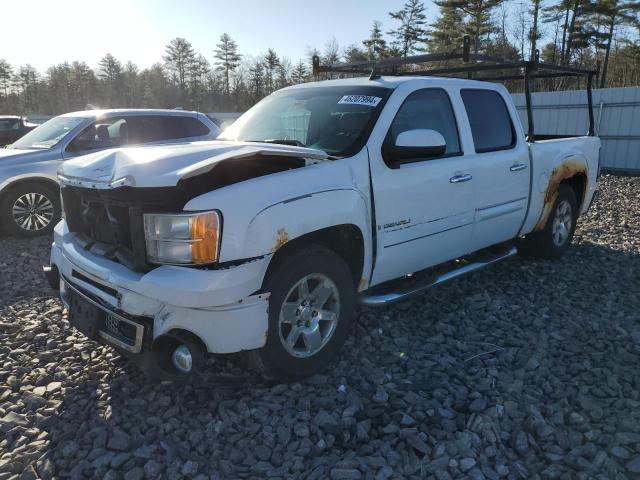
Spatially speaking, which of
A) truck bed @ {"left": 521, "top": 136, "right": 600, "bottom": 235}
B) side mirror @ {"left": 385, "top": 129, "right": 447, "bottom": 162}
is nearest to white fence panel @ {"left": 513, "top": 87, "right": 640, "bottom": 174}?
truck bed @ {"left": 521, "top": 136, "right": 600, "bottom": 235}

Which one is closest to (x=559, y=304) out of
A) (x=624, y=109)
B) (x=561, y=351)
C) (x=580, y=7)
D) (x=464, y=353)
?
(x=561, y=351)

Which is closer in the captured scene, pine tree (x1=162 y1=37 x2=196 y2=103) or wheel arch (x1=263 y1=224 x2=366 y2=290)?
wheel arch (x1=263 y1=224 x2=366 y2=290)

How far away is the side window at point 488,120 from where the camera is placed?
4.42 m

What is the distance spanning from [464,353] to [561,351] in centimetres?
72

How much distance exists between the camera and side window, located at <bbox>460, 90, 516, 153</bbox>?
4418 millimetres

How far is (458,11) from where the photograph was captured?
143ft

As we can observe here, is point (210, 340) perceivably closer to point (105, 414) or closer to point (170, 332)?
point (170, 332)

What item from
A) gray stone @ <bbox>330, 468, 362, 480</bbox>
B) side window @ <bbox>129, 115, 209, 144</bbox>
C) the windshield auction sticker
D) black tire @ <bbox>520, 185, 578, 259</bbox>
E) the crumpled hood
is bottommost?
gray stone @ <bbox>330, 468, 362, 480</bbox>

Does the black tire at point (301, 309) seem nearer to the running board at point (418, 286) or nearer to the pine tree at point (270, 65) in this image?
the running board at point (418, 286)

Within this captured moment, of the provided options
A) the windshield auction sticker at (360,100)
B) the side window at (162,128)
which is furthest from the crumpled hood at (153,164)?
the side window at (162,128)

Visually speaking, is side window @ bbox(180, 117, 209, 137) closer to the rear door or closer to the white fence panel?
the rear door

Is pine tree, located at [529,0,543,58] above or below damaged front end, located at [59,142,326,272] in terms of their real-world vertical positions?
above

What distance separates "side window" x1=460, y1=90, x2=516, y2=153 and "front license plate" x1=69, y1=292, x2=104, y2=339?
3234mm

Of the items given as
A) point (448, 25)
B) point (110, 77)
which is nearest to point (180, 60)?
point (110, 77)
